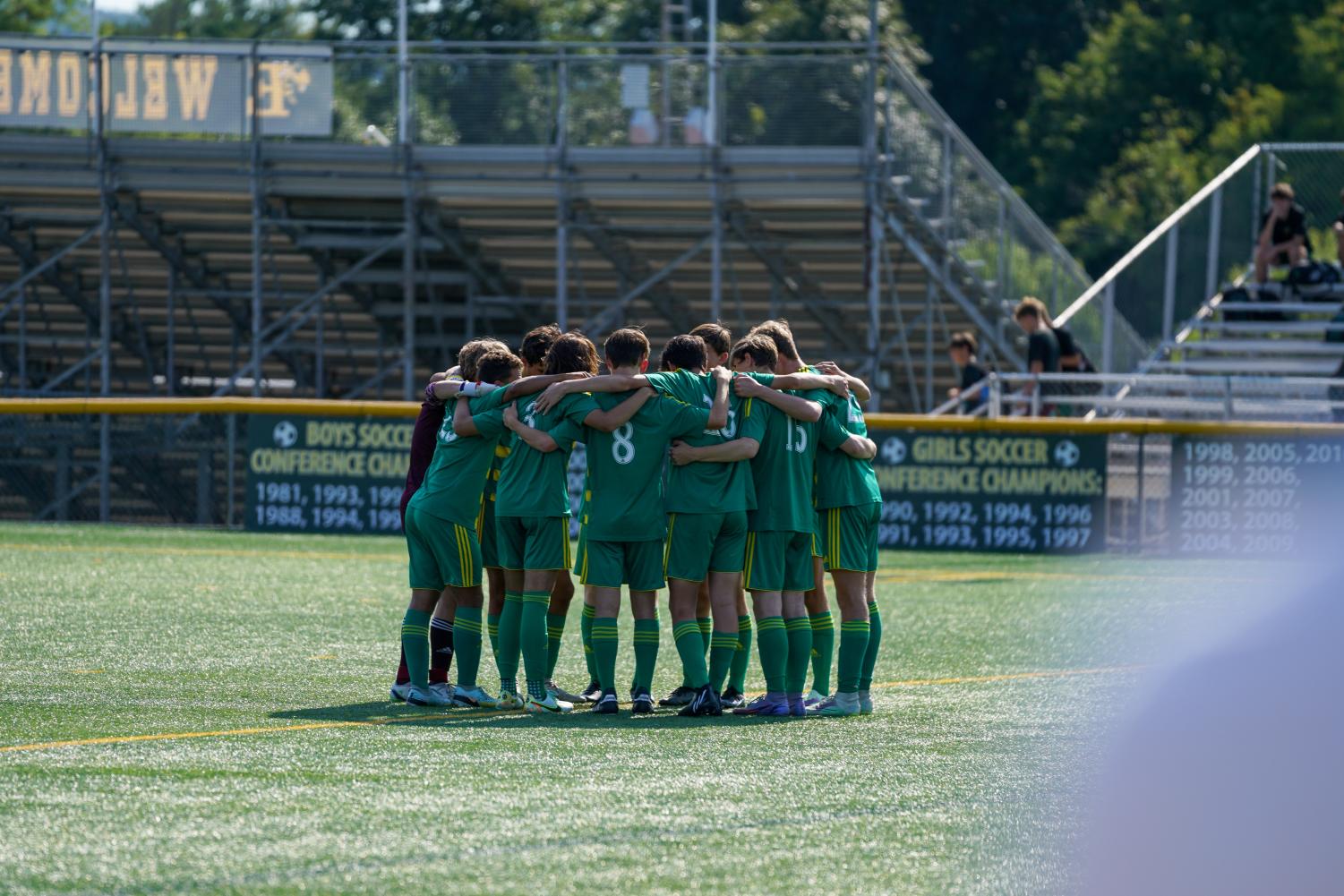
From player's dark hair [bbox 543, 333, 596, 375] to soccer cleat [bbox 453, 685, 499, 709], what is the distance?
4.84 ft

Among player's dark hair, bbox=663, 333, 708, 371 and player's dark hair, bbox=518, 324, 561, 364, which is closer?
player's dark hair, bbox=663, 333, 708, 371

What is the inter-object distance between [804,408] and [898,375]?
17.4m

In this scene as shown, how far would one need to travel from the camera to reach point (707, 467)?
28.6 feet

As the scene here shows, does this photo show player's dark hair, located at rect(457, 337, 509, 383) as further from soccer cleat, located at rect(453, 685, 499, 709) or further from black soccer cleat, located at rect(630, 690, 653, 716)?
black soccer cleat, located at rect(630, 690, 653, 716)

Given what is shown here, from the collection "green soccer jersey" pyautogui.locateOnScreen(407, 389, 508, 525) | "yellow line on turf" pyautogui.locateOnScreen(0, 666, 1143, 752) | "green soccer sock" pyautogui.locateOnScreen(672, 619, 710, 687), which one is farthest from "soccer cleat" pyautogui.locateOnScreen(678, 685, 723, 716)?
"green soccer jersey" pyautogui.locateOnScreen(407, 389, 508, 525)

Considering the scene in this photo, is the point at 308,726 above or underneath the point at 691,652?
underneath

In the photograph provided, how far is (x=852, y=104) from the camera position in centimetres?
2181

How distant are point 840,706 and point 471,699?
5.37ft

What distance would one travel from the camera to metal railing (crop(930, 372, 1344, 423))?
19.0 metres

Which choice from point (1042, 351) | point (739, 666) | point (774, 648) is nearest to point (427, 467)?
point (739, 666)

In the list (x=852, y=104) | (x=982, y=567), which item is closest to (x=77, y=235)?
(x=852, y=104)

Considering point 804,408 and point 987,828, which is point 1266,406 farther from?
point 987,828

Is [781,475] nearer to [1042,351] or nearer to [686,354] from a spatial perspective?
[686,354]

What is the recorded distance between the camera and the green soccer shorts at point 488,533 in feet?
29.7
